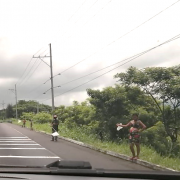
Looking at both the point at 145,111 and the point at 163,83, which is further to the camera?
the point at 145,111

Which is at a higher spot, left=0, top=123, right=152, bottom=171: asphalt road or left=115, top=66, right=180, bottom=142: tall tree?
left=115, top=66, right=180, bottom=142: tall tree

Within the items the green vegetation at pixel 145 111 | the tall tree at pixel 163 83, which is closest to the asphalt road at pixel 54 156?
the green vegetation at pixel 145 111

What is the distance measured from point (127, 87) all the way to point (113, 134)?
3233 mm

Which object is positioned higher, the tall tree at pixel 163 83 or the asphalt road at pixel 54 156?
the tall tree at pixel 163 83

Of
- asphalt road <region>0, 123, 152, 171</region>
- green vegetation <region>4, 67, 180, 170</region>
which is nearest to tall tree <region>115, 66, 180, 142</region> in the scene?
green vegetation <region>4, 67, 180, 170</region>

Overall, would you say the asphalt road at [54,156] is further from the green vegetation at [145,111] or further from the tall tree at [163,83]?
the tall tree at [163,83]

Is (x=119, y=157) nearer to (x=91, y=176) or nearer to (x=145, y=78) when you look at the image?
(x=145, y=78)

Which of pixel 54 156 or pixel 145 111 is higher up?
pixel 145 111

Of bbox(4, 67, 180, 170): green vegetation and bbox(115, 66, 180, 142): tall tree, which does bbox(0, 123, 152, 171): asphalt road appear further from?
bbox(115, 66, 180, 142): tall tree

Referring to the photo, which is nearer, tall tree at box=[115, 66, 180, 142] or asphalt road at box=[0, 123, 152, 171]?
asphalt road at box=[0, 123, 152, 171]

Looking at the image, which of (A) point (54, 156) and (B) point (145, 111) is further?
(B) point (145, 111)

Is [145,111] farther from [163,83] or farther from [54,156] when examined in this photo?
[54,156]

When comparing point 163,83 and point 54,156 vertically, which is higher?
point 163,83

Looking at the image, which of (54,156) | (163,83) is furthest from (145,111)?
(54,156)
